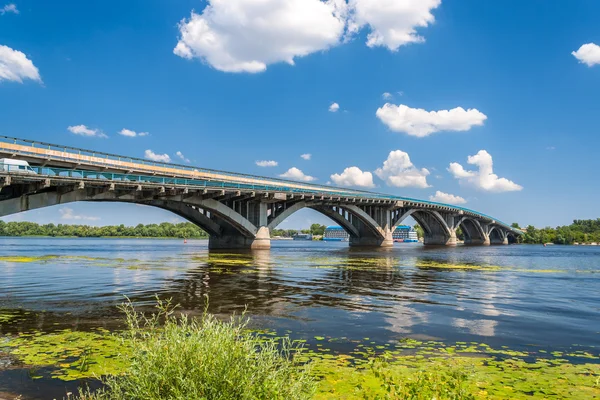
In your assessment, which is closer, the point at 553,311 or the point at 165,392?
the point at 165,392

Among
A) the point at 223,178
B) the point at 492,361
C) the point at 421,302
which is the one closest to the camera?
the point at 492,361

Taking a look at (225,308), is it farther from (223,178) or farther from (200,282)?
(223,178)

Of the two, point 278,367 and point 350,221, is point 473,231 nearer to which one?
point 350,221

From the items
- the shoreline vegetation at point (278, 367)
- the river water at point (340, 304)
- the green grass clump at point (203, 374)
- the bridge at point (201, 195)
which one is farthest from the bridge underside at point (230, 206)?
the green grass clump at point (203, 374)

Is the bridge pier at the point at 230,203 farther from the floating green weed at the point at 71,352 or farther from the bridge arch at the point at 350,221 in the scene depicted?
the floating green weed at the point at 71,352

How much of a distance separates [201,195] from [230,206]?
11.0 meters

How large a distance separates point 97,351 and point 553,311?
687 inches

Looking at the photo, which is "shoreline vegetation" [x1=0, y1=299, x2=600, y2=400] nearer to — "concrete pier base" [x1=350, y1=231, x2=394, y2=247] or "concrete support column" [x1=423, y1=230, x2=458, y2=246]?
"concrete pier base" [x1=350, y1=231, x2=394, y2=247]

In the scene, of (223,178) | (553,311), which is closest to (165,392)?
(553,311)

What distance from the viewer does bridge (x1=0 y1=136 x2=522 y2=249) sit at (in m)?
39.2

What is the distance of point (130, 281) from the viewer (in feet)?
83.8

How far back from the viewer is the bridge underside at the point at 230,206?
39406 millimetres

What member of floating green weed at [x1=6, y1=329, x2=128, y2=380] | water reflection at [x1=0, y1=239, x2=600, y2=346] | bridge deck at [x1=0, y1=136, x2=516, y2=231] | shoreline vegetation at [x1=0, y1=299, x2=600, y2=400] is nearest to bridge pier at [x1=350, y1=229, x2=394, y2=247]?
bridge deck at [x1=0, y1=136, x2=516, y2=231]

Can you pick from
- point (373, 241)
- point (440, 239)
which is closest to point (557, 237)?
point (440, 239)
